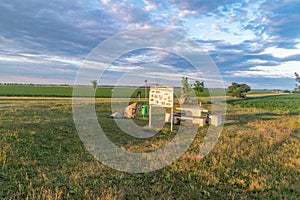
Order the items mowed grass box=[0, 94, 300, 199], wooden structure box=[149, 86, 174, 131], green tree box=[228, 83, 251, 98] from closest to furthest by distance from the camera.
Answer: mowed grass box=[0, 94, 300, 199] → wooden structure box=[149, 86, 174, 131] → green tree box=[228, 83, 251, 98]

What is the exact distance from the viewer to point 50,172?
19.1 feet

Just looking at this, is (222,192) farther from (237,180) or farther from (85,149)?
(85,149)

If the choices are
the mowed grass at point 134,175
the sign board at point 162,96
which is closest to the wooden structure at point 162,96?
the sign board at point 162,96

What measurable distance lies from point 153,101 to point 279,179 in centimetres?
701

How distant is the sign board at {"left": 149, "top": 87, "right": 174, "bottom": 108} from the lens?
11.3m

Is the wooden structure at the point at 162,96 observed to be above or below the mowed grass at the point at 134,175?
above

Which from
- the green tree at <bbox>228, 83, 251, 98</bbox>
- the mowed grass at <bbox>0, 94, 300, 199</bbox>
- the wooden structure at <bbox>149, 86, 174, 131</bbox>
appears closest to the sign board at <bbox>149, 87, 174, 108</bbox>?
the wooden structure at <bbox>149, 86, 174, 131</bbox>

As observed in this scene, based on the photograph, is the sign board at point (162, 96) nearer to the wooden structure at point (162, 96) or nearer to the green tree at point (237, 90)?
the wooden structure at point (162, 96)

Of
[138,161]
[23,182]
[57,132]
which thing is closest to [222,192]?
[138,161]

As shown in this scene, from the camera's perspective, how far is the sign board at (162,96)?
11.3 m

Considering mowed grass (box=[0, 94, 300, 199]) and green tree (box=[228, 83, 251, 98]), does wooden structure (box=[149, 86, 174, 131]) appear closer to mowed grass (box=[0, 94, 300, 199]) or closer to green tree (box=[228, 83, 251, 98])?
mowed grass (box=[0, 94, 300, 199])

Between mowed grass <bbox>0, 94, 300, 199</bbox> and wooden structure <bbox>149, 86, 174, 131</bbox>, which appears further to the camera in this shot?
wooden structure <bbox>149, 86, 174, 131</bbox>

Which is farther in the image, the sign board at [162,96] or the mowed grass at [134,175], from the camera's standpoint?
the sign board at [162,96]

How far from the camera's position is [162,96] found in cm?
1152
